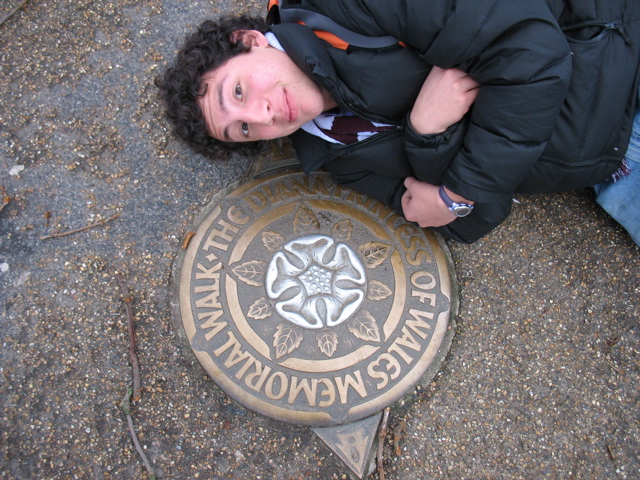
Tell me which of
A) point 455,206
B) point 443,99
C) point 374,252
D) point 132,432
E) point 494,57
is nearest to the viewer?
point 494,57

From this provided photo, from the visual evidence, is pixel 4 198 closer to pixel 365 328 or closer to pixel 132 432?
pixel 132 432

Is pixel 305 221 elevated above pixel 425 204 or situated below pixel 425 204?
below

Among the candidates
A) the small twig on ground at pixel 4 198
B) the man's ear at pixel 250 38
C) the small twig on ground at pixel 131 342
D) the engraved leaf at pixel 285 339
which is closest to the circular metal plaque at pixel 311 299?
the engraved leaf at pixel 285 339

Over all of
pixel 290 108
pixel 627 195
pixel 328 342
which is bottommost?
pixel 328 342

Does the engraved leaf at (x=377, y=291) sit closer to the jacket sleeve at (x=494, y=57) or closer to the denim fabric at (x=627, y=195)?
the jacket sleeve at (x=494, y=57)

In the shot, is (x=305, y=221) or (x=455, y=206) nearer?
(x=455, y=206)

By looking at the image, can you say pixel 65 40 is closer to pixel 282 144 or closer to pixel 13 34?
pixel 13 34

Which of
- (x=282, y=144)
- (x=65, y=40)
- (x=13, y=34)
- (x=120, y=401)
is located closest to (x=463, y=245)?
(x=282, y=144)

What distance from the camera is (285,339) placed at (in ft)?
6.19

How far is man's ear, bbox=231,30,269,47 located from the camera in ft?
5.16

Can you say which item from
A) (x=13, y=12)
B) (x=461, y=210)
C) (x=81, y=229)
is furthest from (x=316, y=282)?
(x=13, y=12)

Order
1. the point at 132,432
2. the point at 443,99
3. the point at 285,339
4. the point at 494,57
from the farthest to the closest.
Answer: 1. the point at 285,339
2. the point at 132,432
3. the point at 443,99
4. the point at 494,57

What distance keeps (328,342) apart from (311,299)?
0.19 m

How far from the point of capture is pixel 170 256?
6.43ft
